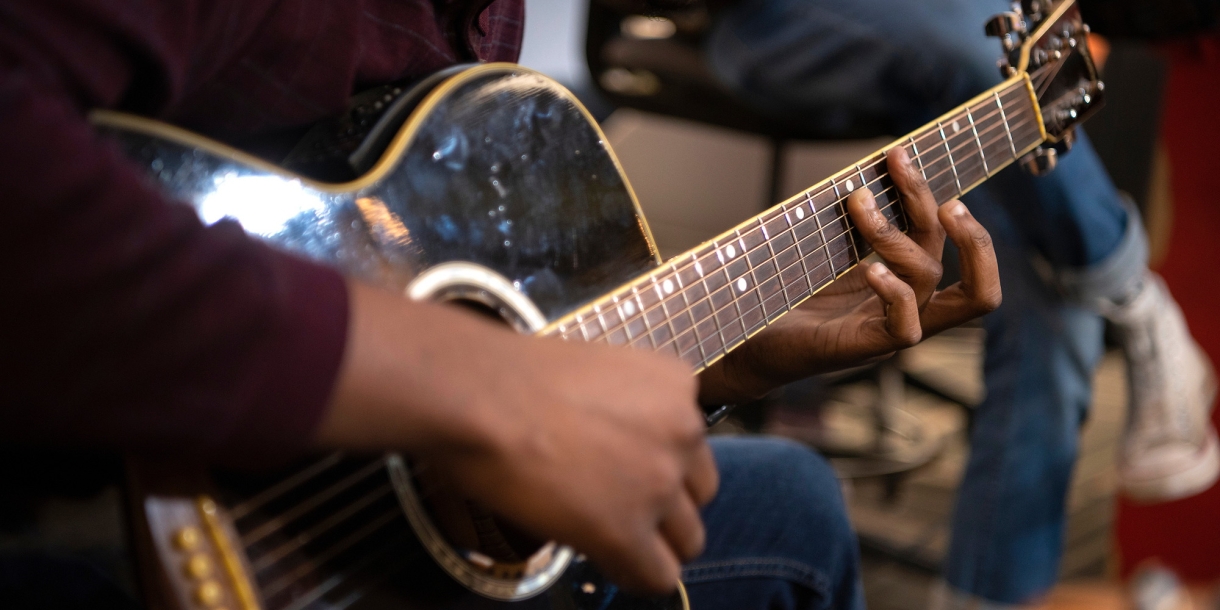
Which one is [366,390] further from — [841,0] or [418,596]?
[841,0]

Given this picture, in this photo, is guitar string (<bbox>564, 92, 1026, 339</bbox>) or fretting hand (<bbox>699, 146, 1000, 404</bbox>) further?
fretting hand (<bbox>699, 146, 1000, 404</bbox>)

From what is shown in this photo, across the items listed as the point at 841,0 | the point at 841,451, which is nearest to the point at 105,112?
the point at 841,0

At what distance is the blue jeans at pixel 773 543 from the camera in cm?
77

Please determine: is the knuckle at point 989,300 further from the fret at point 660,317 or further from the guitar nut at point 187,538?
the guitar nut at point 187,538

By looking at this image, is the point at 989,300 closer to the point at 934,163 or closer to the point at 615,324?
the point at 934,163

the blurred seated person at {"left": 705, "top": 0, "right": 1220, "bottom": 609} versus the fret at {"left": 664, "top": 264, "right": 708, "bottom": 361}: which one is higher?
the fret at {"left": 664, "top": 264, "right": 708, "bottom": 361}

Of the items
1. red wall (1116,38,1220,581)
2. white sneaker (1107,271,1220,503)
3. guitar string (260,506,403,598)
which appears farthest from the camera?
red wall (1116,38,1220,581)

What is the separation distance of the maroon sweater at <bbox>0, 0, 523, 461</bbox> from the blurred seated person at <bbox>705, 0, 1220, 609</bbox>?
989 millimetres

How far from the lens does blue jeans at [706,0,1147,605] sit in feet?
3.90

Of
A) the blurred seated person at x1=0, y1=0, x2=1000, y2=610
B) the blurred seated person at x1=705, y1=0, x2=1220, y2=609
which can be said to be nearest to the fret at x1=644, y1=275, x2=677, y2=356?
the blurred seated person at x1=0, y1=0, x2=1000, y2=610

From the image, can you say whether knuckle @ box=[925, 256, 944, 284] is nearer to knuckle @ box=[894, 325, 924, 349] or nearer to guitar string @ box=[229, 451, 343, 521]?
knuckle @ box=[894, 325, 924, 349]

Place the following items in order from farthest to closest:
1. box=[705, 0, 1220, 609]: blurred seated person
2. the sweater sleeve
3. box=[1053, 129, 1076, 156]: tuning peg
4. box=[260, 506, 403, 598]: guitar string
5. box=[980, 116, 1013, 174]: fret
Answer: box=[705, 0, 1220, 609]: blurred seated person
box=[1053, 129, 1076, 156]: tuning peg
box=[980, 116, 1013, 174]: fret
box=[260, 506, 403, 598]: guitar string
the sweater sleeve

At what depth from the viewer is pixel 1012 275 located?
130 centimetres

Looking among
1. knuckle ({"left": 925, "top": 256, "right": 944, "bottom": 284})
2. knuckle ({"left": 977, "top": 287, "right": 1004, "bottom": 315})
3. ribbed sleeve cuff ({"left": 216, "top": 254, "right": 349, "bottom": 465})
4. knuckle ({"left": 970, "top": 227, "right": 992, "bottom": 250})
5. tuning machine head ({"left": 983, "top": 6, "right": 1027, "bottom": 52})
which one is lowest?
knuckle ({"left": 977, "top": 287, "right": 1004, "bottom": 315})
